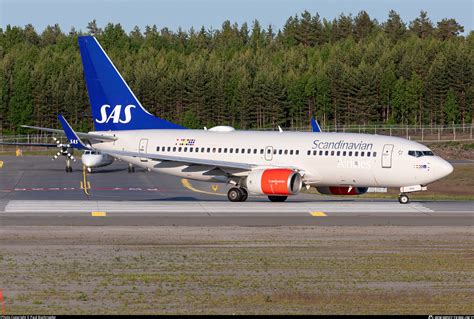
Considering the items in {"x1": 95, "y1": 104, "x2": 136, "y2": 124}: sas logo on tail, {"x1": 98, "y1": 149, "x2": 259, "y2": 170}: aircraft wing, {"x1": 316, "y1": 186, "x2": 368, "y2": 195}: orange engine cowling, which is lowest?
{"x1": 316, "y1": 186, "x2": 368, "y2": 195}: orange engine cowling

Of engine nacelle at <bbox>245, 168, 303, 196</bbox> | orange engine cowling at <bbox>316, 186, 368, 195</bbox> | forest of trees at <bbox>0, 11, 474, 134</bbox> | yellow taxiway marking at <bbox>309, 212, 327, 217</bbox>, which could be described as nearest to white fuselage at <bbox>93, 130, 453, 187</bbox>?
orange engine cowling at <bbox>316, 186, 368, 195</bbox>

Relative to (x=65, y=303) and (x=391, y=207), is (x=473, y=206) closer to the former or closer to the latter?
(x=391, y=207)

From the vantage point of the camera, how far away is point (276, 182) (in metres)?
43.5

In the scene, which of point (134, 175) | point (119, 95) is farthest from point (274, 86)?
point (119, 95)

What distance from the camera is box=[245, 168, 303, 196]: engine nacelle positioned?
43406 millimetres

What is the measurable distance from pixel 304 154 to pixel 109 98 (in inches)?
422

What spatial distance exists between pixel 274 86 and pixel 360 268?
132m

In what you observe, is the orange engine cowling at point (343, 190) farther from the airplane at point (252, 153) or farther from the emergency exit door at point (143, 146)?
the emergency exit door at point (143, 146)

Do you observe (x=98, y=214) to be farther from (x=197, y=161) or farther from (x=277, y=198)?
(x=277, y=198)

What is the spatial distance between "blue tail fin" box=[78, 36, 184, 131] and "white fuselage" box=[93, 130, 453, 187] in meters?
0.87

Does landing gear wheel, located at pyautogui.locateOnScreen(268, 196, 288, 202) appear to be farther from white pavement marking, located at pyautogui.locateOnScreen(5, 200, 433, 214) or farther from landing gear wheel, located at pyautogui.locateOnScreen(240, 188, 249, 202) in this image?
white pavement marking, located at pyautogui.locateOnScreen(5, 200, 433, 214)

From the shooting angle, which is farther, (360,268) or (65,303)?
(360,268)

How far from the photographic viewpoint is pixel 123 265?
81.6 feet

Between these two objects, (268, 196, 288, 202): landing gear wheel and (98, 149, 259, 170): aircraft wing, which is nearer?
(98, 149, 259, 170): aircraft wing
